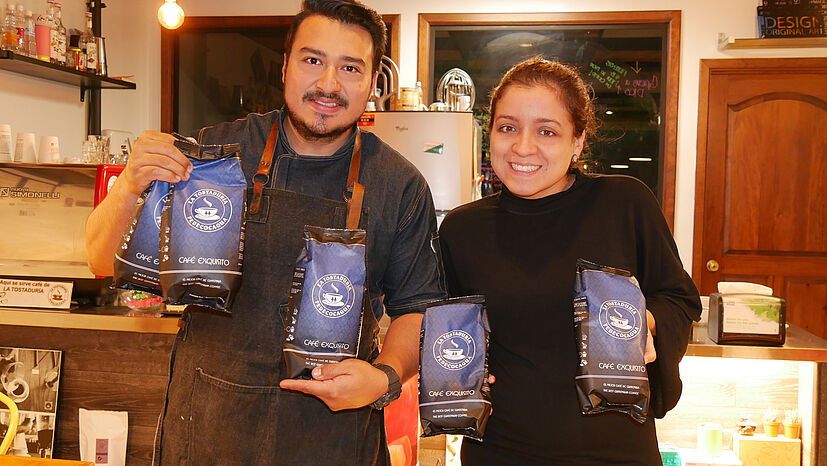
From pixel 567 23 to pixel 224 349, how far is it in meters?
3.80

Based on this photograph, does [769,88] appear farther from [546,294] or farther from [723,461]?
[546,294]

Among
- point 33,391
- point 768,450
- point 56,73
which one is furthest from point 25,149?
point 768,450

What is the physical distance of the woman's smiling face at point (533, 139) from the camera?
1425mm

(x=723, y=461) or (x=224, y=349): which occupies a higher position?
(x=224, y=349)

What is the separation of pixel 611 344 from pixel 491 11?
12.2 feet

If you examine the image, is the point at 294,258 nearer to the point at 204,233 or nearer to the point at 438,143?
the point at 204,233

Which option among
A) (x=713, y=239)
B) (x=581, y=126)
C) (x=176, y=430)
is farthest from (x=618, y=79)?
(x=176, y=430)

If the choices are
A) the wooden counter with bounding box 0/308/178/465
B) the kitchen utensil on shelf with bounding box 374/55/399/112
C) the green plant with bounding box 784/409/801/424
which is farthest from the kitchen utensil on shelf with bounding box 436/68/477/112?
the green plant with bounding box 784/409/801/424

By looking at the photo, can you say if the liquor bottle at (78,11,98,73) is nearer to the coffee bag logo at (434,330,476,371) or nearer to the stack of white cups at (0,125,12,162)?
the stack of white cups at (0,125,12,162)

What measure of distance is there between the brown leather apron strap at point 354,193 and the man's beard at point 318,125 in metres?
0.06

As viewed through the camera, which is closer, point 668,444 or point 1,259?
point 668,444

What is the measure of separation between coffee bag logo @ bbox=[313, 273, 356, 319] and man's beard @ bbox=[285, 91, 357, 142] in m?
0.30

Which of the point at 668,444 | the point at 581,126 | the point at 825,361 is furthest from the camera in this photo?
the point at 668,444

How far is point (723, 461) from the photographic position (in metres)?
2.24
